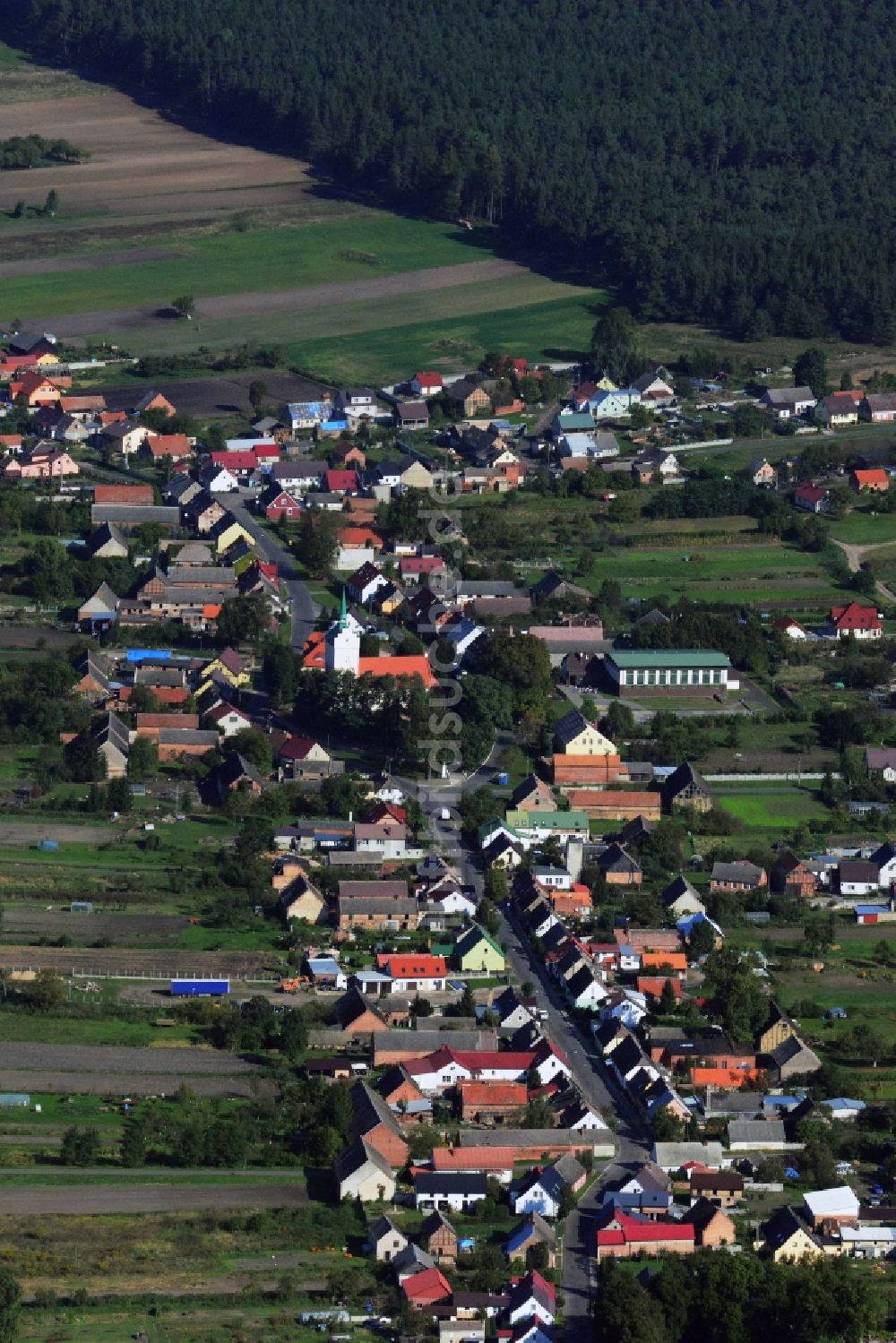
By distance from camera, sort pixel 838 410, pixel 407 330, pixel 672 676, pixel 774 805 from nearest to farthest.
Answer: pixel 774 805 < pixel 672 676 < pixel 838 410 < pixel 407 330

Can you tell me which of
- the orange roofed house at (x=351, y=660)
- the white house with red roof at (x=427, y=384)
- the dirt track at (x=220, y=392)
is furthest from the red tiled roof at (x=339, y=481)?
the orange roofed house at (x=351, y=660)

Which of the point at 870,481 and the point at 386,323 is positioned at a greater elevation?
the point at 870,481

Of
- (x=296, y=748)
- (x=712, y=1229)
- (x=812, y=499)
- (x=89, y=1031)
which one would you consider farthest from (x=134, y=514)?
(x=712, y=1229)

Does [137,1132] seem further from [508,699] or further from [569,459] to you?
[569,459]

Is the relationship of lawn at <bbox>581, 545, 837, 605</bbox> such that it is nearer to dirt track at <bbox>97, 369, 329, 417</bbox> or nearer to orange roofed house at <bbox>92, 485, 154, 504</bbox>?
orange roofed house at <bbox>92, 485, 154, 504</bbox>

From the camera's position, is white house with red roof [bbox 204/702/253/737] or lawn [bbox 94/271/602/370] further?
lawn [bbox 94/271/602/370]

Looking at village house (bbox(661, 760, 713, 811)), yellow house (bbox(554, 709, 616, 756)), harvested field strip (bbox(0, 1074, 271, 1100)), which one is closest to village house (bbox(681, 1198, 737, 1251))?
harvested field strip (bbox(0, 1074, 271, 1100))

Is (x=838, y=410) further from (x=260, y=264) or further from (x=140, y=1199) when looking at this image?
(x=140, y=1199)
